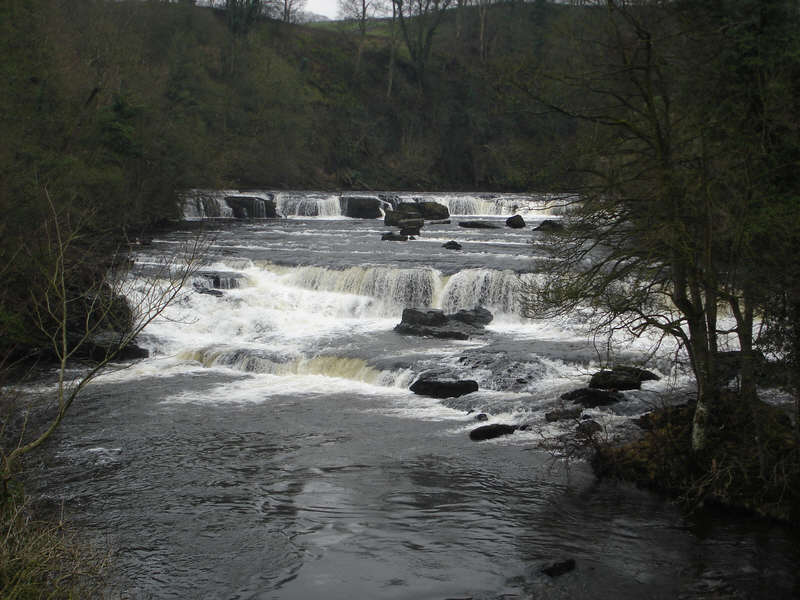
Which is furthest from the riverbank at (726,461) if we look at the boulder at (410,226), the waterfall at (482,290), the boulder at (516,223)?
the boulder at (516,223)

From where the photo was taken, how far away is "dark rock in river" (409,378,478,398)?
1630 cm

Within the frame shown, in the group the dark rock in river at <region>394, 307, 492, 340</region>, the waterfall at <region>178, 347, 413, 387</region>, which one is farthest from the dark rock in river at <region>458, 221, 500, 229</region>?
the waterfall at <region>178, 347, 413, 387</region>

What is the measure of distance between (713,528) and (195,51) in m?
48.2

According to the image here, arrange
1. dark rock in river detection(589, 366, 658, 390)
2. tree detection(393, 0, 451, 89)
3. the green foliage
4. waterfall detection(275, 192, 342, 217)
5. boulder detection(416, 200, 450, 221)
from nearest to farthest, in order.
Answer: the green foliage → dark rock in river detection(589, 366, 658, 390) → boulder detection(416, 200, 450, 221) → waterfall detection(275, 192, 342, 217) → tree detection(393, 0, 451, 89)

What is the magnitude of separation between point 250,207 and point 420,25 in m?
32.4

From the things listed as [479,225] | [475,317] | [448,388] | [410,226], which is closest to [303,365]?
[448,388]

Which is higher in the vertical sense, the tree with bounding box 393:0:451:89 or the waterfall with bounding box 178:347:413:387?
the tree with bounding box 393:0:451:89

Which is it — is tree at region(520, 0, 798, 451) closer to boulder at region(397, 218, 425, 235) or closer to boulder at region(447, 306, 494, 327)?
boulder at region(447, 306, 494, 327)

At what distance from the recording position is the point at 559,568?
888cm

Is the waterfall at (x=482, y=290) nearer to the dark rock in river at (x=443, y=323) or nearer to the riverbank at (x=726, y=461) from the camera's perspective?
the dark rock in river at (x=443, y=323)

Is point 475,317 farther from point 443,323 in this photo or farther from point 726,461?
point 726,461

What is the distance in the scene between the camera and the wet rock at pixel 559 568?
8.84m

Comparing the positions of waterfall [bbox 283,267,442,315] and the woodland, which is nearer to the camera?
the woodland

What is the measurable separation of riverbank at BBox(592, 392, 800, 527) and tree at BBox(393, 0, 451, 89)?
60.7 metres
